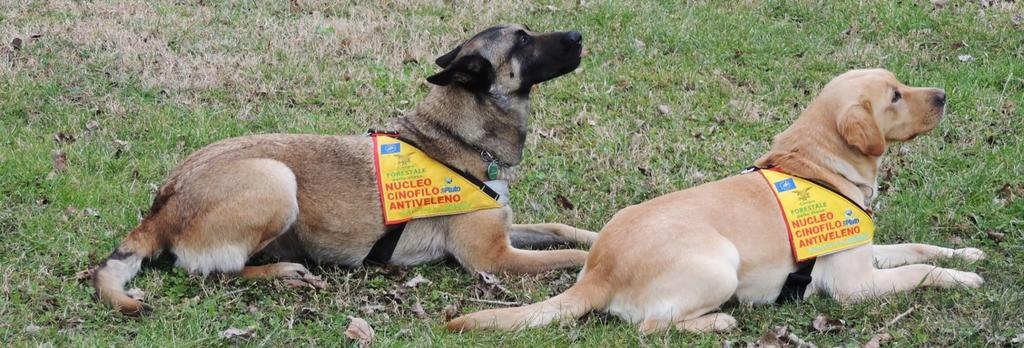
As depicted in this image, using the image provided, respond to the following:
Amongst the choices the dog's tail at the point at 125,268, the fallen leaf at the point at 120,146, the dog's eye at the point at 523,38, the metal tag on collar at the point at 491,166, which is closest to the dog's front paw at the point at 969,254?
the metal tag on collar at the point at 491,166

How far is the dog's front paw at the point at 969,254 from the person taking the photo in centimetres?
613

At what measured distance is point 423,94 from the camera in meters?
9.75

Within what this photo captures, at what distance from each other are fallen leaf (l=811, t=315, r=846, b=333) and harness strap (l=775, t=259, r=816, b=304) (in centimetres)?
26

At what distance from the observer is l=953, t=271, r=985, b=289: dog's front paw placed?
222 inches

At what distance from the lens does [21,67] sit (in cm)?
976

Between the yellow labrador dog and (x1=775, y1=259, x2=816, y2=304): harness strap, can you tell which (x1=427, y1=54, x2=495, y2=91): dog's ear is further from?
(x1=775, y1=259, x2=816, y2=304): harness strap

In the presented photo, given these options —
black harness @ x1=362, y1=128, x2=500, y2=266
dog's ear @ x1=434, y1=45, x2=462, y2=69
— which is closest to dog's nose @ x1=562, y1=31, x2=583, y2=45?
dog's ear @ x1=434, y1=45, x2=462, y2=69

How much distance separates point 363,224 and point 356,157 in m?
0.45

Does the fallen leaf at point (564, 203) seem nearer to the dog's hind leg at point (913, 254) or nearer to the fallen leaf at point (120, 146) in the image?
the dog's hind leg at point (913, 254)

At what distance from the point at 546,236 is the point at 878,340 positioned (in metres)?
2.46

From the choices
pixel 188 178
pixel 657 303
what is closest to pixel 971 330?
pixel 657 303

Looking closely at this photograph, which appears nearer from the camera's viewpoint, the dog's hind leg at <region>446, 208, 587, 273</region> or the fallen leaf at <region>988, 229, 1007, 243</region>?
the dog's hind leg at <region>446, 208, 587, 273</region>

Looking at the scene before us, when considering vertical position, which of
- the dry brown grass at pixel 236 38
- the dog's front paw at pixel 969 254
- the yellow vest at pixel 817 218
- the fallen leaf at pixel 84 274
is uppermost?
the yellow vest at pixel 817 218

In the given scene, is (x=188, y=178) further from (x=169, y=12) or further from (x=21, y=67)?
(x=169, y=12)
